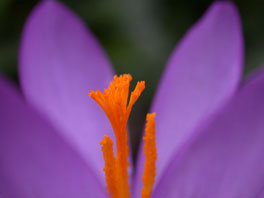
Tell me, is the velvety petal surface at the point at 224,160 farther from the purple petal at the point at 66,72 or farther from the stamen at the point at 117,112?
the purple petal at the point at 66,72

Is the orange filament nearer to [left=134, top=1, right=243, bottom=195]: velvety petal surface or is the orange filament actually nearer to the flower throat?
the flower throat

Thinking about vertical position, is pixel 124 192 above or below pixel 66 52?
below

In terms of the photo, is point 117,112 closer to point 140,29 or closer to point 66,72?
point 66,72

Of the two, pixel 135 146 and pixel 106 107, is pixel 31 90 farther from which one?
pixel 135 146

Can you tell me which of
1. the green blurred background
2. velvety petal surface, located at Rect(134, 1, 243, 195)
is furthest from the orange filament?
the green blurred background

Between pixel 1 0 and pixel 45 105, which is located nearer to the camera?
pixel 45 105

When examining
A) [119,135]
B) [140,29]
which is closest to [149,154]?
[119,135]

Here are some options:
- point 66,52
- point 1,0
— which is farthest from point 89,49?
point 1,0

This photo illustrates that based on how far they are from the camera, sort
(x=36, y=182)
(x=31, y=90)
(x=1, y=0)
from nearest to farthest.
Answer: (x=36, y=182) → (x=31, y=90) → (x=1, y=0)
